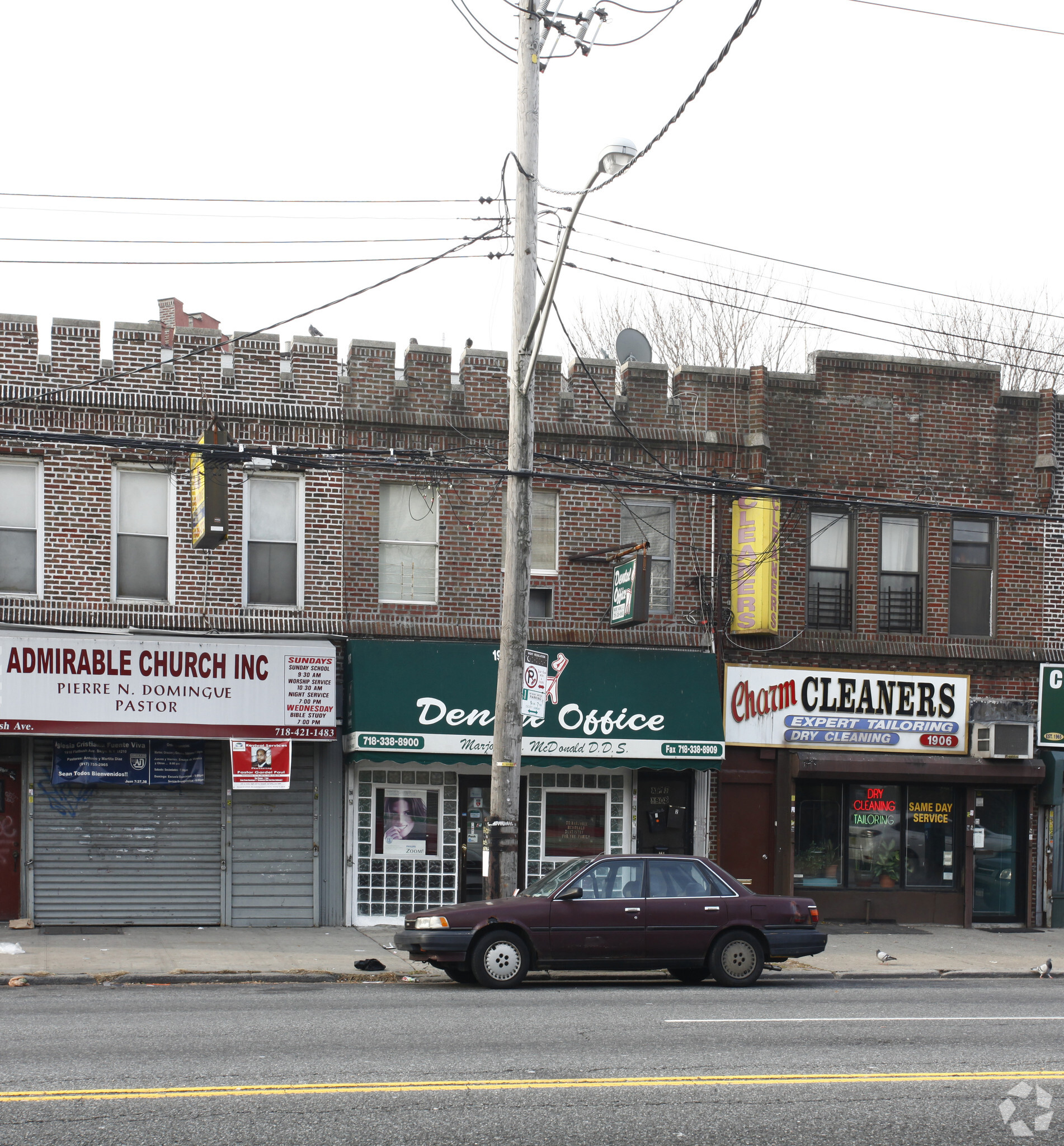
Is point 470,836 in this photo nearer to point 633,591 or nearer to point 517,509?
point 633,591

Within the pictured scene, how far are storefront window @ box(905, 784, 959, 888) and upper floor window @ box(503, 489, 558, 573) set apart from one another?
6.76 m

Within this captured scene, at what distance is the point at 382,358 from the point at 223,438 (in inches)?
144

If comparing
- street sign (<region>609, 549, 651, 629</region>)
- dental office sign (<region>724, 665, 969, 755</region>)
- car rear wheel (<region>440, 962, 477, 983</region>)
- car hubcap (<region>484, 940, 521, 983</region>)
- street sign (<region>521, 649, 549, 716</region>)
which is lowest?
car rear wheel (<region>440, 962, 477, 983</region>)

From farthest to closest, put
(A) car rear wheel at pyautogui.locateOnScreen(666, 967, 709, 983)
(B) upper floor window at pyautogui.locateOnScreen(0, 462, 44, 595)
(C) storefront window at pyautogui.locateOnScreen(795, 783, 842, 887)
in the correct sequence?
(C) storefront window at pyautogui.locateOnScreen(795, 783, 842, 887), (B) upper floor window at pyautogui.locateOnScreen(0, 462, 44, 595), (A) car rear wheel at pyautogui.locateOnScreen(666, 967, 709, 983)

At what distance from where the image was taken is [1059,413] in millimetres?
22531

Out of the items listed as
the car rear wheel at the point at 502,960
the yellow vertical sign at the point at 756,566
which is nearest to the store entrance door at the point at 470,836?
the yellow vertical sign at the point at 756,566

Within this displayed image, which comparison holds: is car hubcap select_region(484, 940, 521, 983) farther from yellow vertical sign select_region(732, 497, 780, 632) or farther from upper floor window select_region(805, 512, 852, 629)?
upper floor window select_region(805, 512, 852, 629)

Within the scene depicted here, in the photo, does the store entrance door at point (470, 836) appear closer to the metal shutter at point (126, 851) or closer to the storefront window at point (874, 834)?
the metal shutter at point (126, 851)

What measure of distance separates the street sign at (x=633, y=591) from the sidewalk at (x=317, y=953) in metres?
5.08

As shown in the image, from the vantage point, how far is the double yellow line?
8383 millimetres

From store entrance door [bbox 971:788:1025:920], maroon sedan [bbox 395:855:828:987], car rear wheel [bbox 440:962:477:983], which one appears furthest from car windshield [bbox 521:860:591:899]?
store entrance door [bbox 971:788:1025:920]

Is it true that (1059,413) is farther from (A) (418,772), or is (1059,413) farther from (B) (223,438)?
(B) (223,438)

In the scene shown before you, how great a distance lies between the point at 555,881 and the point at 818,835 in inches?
306

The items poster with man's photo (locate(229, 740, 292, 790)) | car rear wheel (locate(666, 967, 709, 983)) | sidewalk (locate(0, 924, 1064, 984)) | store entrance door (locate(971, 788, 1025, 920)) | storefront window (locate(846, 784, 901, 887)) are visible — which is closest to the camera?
car rear wheel (locate(666, 967, 709, 983))
